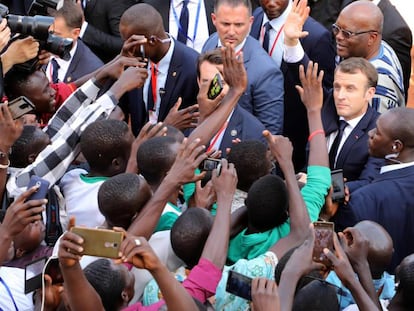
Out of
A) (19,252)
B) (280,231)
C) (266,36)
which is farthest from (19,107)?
(266,36)

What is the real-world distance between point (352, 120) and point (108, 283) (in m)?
2.74

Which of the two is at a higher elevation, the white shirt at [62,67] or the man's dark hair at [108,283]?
the man's dark hair at [108,283]

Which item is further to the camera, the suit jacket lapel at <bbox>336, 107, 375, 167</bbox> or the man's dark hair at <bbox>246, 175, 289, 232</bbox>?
the suit jacket lapel at <bbox>336, 107, 375, 167</bbox>

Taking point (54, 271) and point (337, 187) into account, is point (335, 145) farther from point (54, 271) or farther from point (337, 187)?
point (54, 271)

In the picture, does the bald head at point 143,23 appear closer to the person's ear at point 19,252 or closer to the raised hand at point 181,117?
the raised hand at point 181,117

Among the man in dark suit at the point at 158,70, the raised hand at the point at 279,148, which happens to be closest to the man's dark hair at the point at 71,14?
the man in dark suit at the point at 158,70

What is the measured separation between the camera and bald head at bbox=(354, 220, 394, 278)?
4898 millimetres

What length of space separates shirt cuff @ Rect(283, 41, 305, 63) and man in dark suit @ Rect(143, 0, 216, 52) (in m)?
1.16

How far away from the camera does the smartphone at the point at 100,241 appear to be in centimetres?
398

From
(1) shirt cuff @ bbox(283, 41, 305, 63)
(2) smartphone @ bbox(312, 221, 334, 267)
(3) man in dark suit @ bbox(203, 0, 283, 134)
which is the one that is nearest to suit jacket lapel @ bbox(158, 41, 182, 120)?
(3) man in dark suit @ bbox(203, 0, 283, 134)

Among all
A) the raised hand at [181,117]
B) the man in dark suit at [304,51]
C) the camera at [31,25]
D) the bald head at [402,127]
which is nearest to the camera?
the bald head at [402,127]

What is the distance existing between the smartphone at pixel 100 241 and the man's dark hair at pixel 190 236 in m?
0.81

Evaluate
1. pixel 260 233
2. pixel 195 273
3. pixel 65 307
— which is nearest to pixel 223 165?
pixel 260 233

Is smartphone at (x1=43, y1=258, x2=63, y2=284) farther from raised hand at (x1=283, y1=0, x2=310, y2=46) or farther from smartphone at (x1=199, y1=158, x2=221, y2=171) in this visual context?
raised hand at (x1=283, y1=0, x2=310, y2=46)
